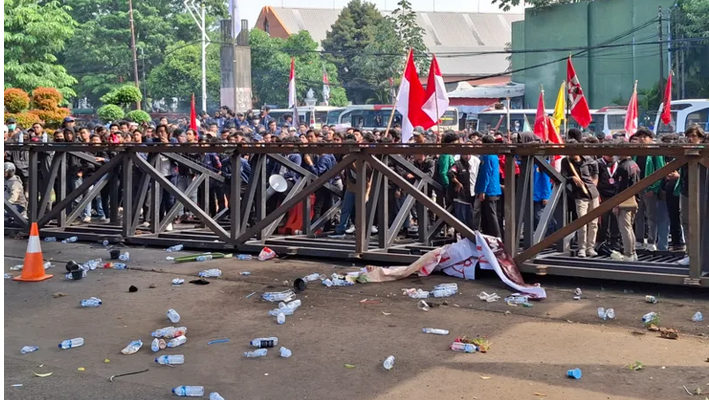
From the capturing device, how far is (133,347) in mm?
6762

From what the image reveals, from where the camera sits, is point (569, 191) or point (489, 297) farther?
point (569, 191)

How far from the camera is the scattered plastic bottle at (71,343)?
6.88 m

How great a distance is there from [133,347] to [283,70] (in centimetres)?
5504

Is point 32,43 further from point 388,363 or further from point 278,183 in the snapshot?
point 388,363

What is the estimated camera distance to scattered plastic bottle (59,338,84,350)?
6.88m

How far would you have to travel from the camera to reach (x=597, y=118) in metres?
38.1

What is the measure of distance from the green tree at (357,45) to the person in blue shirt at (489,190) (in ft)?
171

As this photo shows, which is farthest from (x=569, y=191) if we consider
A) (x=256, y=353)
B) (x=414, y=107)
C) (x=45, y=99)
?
(x=45, y=99)

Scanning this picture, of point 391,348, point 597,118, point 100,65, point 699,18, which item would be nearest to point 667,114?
point 391,348

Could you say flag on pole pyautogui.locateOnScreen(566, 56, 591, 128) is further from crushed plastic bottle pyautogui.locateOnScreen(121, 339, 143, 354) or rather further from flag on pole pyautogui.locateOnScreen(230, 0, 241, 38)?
flag on pole pyautogui.locateOnScreen(230, 0, 241, 38)

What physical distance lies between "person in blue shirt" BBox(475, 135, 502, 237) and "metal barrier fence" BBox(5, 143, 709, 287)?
43cm

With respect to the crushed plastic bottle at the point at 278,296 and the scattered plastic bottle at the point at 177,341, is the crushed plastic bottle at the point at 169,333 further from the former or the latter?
the crushed plastic bottle at the point at 278,296

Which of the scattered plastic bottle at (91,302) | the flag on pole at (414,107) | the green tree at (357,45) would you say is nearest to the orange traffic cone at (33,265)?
the scattered plastic bottle at (91,302)

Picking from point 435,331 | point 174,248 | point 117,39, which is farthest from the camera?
point 117,39
